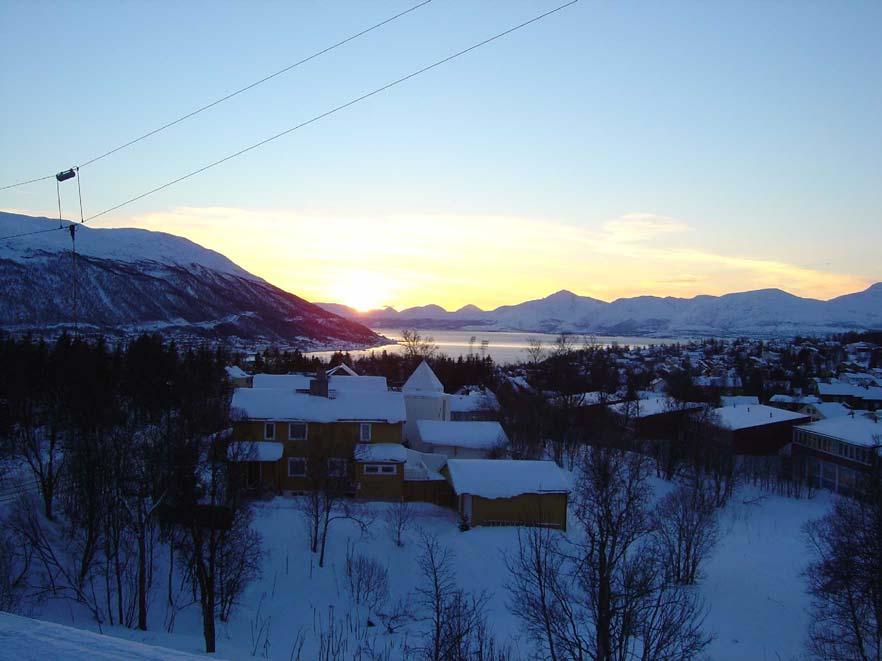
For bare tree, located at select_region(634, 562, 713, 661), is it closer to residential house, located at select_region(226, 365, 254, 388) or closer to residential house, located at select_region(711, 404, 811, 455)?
residential house, located at select_region(711, 404, 811, 455)

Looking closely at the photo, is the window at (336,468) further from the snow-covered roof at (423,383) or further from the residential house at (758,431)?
the residential house at (758,431)

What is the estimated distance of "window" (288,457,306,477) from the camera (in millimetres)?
26219

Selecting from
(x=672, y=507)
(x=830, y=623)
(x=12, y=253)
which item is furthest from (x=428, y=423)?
(x=12, y=253)

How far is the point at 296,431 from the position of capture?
26.6 meters

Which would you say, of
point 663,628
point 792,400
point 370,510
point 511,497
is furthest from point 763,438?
point 663,628

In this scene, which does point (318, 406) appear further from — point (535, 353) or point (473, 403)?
point (535, 353)

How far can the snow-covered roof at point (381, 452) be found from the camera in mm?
25672

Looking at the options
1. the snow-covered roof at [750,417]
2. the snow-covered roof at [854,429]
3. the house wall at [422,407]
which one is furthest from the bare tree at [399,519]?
the snow-covered roof at [854,429]

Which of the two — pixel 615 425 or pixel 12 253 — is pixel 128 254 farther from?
pixel 615 425

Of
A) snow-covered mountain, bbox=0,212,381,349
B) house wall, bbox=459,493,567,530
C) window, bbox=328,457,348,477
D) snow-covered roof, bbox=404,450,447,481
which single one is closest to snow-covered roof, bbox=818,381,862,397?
snow-covered roof, bbox=404,450,447,481

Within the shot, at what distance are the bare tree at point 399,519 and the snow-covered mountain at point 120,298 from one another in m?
109

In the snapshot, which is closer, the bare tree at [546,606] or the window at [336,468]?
the bare tree at [546,606]

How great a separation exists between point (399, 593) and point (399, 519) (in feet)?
11.8

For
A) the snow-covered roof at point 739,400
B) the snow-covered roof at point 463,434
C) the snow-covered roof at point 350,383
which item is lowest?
the snow-covered roof at point 739,400
